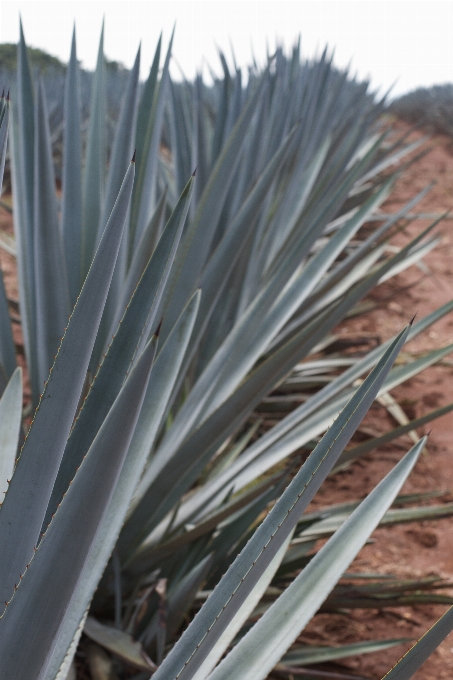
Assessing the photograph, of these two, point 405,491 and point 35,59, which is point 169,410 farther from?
point 35,59

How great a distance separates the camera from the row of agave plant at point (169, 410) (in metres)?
0.37

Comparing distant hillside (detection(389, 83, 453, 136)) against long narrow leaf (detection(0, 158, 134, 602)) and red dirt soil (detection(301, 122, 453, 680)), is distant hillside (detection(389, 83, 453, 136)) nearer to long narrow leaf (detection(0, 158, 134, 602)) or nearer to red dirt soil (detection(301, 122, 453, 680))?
red dirt soil (detection(301, 122, 453, 680))

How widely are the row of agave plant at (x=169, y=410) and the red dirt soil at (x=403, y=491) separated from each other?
12cm

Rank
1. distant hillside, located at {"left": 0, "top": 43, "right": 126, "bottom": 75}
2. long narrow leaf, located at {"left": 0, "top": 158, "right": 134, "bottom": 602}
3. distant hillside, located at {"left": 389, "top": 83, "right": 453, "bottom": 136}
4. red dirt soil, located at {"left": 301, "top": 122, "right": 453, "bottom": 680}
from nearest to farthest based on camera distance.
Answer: long narrow leaf, located at {"left": 0, "top": 158, "right": 134, "bottom": 602}, red dirt soil, located at {"left": 301, "top": 122, "right": 453, "bottom": 680}, distant hillside, located at {"left": 0, "top": 43, "right": 126, "bottom": 75}, distant hillside, located at {"left": 389, "top": 83, "right": 453, "bottom": 136}

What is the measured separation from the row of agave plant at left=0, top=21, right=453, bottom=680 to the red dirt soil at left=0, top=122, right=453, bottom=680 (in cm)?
12

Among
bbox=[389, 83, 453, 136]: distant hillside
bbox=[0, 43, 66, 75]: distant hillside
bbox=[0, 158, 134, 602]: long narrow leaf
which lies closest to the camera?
bbox=[0, 158, 134, 602]: long narrow leaf

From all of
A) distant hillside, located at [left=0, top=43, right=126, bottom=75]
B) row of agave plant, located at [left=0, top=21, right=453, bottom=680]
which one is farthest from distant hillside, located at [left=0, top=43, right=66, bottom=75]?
row of agave plant, located at [left=0, top=21, right=453, bottom=680]

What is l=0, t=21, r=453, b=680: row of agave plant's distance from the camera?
0.37 m

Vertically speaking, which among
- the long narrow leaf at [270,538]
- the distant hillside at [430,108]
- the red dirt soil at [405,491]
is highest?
the distant hillside at [430,108]

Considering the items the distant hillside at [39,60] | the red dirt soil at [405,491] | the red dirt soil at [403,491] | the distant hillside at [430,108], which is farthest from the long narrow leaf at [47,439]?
the distant hillside at [430,108]

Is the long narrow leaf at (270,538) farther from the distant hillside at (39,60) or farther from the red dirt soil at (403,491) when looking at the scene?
the distant hillside at (39,60)

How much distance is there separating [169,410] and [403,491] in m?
0.82

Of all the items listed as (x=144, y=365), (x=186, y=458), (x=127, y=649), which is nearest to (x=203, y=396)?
(x=186, y=458)

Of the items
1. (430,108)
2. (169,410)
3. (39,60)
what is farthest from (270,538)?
(39,60)
